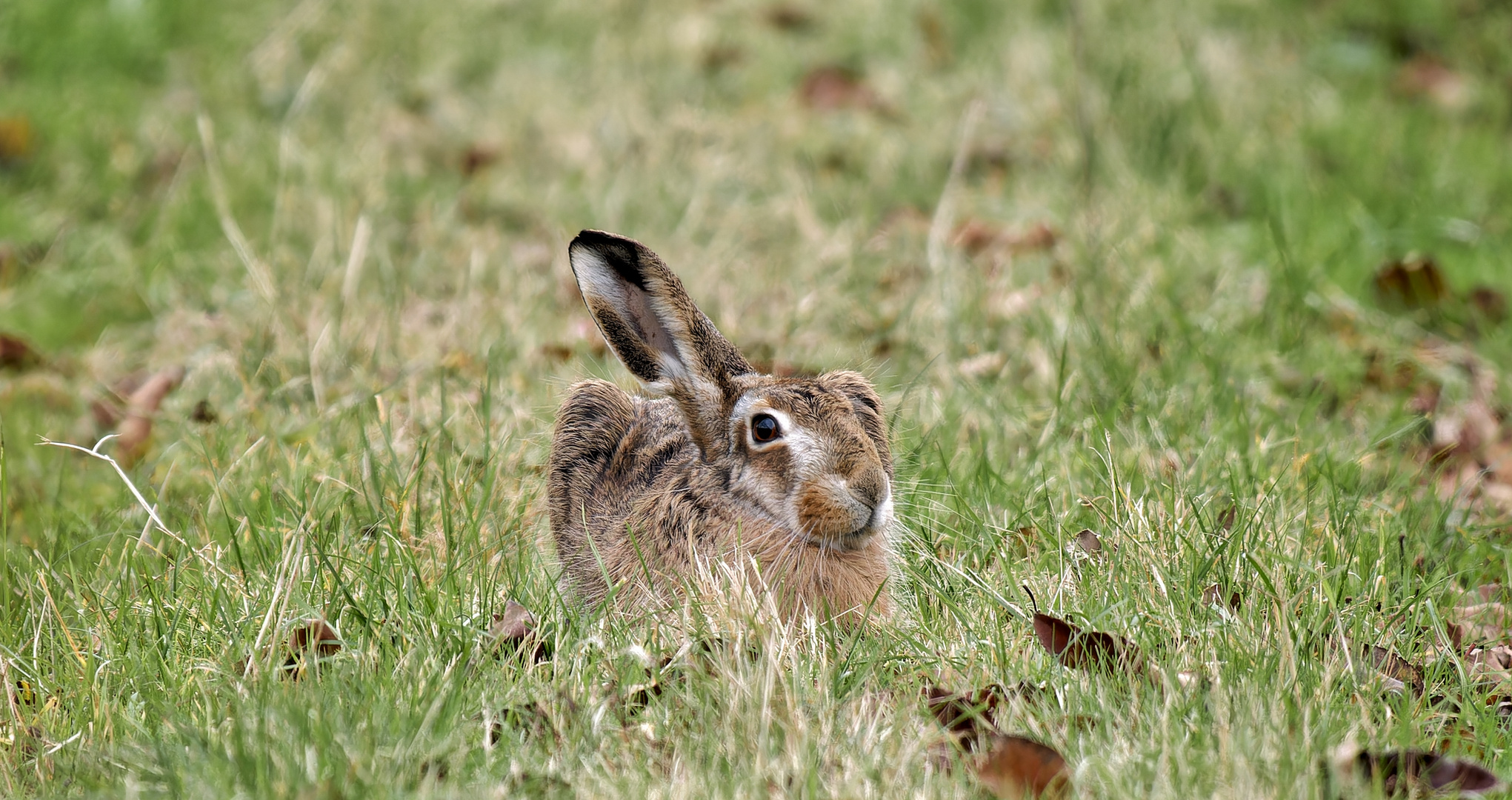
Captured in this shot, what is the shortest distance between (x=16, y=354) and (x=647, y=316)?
304 cm

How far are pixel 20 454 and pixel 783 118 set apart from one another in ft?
13.4

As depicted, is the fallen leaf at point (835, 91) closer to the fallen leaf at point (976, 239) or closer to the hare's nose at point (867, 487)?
the fallen leaf at point (976, 239)

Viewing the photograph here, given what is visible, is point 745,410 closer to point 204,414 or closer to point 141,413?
point 204,414

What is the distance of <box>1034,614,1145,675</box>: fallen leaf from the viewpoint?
3.11 metres

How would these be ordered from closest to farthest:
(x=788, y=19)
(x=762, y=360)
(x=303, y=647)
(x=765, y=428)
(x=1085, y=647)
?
(x=1085, y=647) → (x=303, y=647) → (x=765, y=428) → (x=762, y=360) → (x=788, y=19)

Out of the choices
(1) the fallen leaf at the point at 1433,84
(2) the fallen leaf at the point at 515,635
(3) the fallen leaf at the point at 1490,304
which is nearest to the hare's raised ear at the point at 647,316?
(2) the fallen leaf at the point at 515,635

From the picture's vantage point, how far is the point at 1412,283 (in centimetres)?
572

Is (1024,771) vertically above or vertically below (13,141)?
below

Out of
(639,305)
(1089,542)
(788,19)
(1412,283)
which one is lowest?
(1412,283)

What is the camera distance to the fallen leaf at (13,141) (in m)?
6.93

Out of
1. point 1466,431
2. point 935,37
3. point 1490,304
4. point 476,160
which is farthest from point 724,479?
point 935,37

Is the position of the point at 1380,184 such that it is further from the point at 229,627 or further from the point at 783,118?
the point at 229,627

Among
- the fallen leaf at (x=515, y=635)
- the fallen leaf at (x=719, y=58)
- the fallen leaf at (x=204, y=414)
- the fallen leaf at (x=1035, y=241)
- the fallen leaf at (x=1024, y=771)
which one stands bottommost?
the fallen leaf at (x=1035, y=241)

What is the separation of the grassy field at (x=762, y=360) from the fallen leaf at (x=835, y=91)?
0.10 feet
